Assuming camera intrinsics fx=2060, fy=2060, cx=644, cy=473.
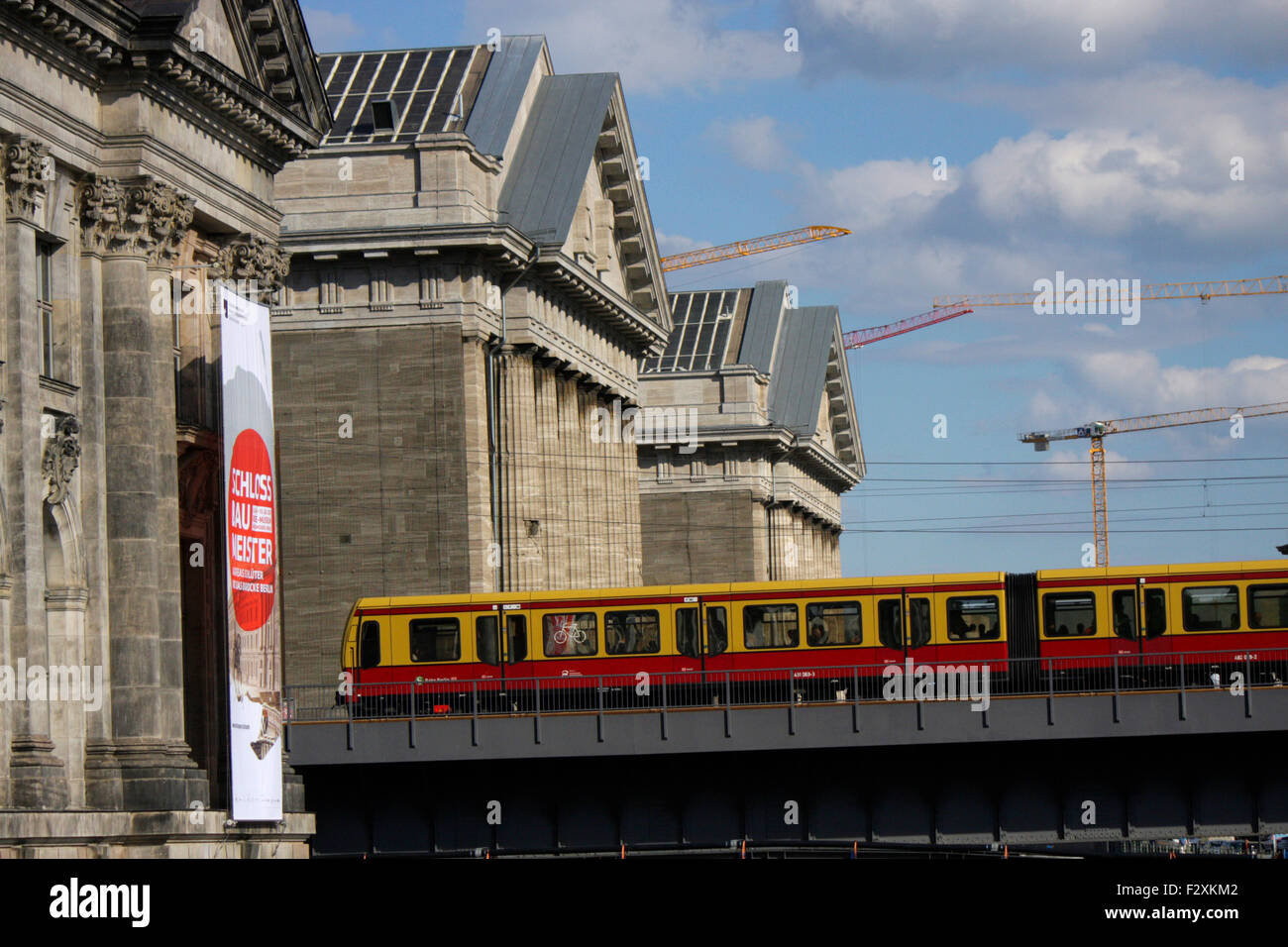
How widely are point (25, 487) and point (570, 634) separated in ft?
68.1

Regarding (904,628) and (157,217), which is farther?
(904,628)

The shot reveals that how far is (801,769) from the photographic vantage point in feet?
162

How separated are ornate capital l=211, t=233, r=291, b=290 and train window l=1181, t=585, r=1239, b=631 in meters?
23.4

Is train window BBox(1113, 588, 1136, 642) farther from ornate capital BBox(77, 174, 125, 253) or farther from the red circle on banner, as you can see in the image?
ornate capital BBox(77, 174, 125, 253)

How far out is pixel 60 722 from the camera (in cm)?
3775

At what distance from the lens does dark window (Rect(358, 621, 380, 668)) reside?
53438 mm

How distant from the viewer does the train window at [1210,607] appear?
50.8 meters

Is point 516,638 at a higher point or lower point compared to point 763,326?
lower

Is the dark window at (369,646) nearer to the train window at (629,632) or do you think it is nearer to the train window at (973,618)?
the train window at (629,632)

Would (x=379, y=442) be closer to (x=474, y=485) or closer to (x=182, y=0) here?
(x=474, y=485)

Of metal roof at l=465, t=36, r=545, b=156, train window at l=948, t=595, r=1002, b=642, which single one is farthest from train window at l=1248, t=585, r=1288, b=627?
metal roof at l=465, t=36, r=545, b=156

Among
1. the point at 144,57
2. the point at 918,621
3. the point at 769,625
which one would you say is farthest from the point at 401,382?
the point at 144,57

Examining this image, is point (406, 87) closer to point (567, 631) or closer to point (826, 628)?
point (567, 631)
